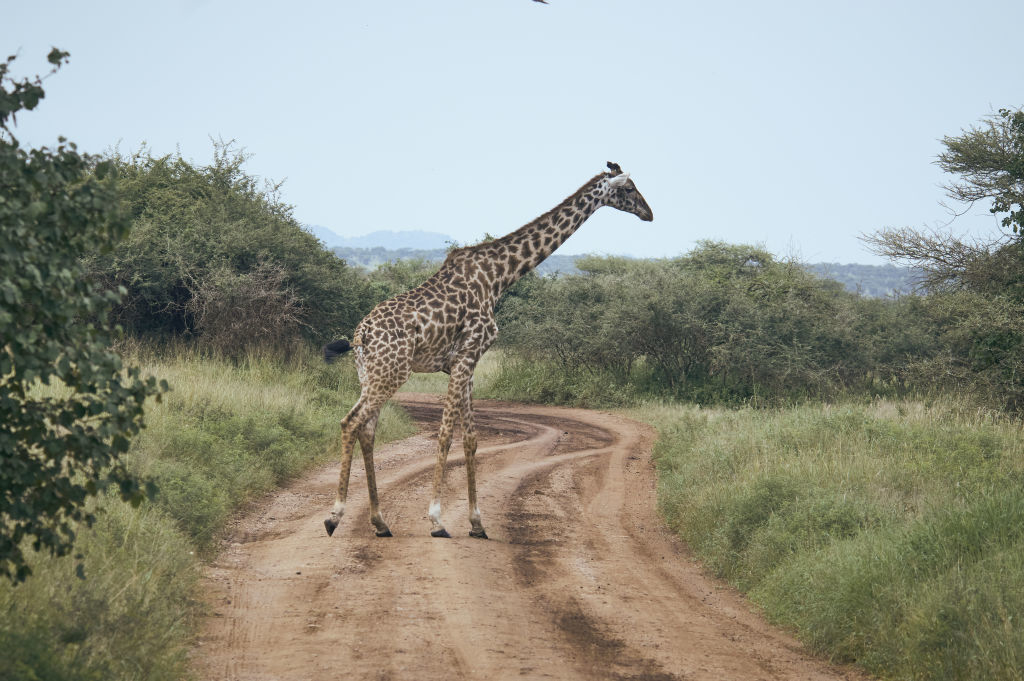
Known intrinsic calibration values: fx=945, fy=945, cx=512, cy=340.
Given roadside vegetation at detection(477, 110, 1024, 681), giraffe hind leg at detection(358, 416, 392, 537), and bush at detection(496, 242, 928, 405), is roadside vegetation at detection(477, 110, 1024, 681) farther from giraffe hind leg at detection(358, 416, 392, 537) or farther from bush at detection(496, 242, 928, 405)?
giraffe hind leg at detection(358, 416, 392, 537)

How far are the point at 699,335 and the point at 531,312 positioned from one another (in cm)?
562

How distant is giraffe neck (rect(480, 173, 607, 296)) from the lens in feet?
35.3

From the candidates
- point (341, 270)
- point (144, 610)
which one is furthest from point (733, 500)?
point (341, 270)

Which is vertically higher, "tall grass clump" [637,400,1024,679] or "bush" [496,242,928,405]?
"bush" [496,242,928,405]

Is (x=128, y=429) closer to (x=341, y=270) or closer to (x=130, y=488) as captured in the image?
(x=130, y=488)

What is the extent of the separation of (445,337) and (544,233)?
2.01 metres

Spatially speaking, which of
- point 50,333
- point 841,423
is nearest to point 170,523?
point 50,333

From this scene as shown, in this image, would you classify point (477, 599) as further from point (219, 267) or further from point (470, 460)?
point (219, 267)

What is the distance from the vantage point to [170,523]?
8211 millimetres

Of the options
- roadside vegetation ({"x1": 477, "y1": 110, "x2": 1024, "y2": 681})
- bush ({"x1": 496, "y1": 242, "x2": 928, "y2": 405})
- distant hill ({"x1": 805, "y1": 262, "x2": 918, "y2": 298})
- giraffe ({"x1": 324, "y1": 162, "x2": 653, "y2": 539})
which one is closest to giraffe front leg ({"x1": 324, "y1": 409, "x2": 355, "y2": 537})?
giraffe ({"x1": 324, "y1": 162, "x2": 653, "y2": 539})

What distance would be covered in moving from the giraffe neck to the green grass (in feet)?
12.8

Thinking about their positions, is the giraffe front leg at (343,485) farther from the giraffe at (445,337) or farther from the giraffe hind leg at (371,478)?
the giraffe hind leg at (371,478)

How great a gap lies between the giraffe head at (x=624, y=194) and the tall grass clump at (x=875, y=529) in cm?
318

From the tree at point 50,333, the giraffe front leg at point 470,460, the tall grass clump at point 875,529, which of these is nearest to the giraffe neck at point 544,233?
the giraffe front leg at point 470,460
